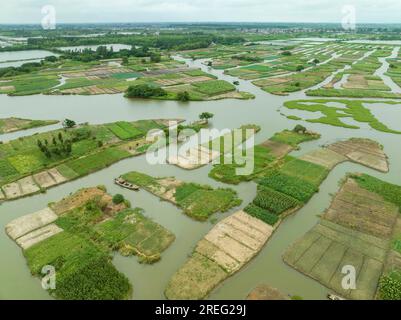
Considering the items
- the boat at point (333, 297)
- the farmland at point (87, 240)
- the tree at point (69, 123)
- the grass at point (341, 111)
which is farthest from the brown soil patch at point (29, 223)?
the grass at point (341, 111)

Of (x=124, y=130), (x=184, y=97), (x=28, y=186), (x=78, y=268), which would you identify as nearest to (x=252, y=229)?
(x=78, y=268)

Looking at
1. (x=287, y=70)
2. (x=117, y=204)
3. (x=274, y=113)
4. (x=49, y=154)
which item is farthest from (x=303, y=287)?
(x=287, y=70)

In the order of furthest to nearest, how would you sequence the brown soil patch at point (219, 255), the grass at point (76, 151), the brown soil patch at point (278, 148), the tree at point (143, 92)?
the tree at point (143, 92), the brown soil patch at point (278, 148), the grass at point (76, 151), the brown soil patch at point (219, 255)

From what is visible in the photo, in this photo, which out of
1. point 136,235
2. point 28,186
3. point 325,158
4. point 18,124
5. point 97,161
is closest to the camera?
point 136,235

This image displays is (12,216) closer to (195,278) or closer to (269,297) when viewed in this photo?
(195,278)

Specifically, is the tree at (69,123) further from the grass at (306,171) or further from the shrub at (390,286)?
the shrub at (390,286)

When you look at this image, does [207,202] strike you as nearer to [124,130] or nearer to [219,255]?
[219,255]
